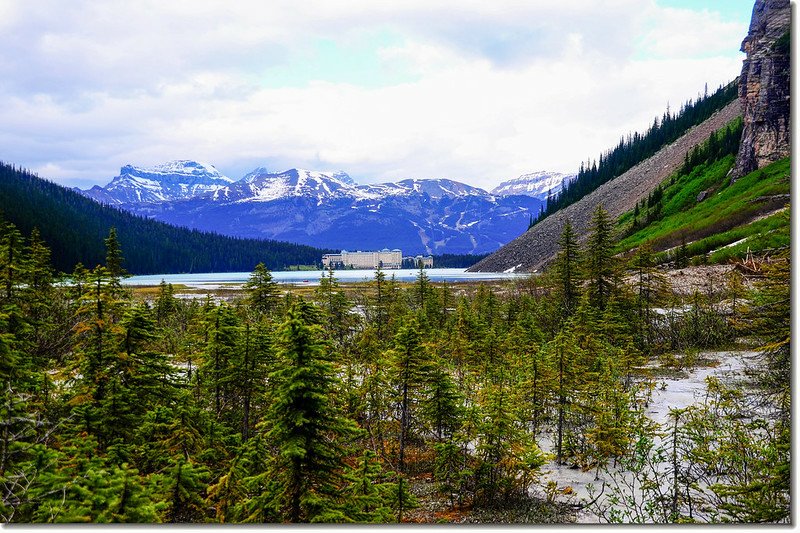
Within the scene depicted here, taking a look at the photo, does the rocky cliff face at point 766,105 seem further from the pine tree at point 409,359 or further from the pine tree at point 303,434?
the pine tree at point 303,434

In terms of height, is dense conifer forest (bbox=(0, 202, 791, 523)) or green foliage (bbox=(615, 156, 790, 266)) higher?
green foliage (bbox=(615, 156, 790, 266))

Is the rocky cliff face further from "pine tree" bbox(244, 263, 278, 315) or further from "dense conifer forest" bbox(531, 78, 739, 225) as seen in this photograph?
"dense conifer forest" bbox(531, 78, 739, 225)

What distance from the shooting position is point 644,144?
15450 cm

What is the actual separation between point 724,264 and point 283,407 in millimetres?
31426

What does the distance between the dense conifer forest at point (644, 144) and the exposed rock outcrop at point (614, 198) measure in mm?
6280

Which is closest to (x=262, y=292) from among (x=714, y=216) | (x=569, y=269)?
(x=569, y=269)

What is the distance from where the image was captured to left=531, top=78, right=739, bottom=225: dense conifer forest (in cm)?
13662

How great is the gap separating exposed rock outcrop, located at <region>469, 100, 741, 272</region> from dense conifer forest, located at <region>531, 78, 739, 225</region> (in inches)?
247

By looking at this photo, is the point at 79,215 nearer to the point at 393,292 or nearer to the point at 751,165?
the point at 393,292

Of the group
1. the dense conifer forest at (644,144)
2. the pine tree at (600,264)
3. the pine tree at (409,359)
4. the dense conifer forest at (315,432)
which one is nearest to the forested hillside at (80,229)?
the dense conifer forest at (315,432)

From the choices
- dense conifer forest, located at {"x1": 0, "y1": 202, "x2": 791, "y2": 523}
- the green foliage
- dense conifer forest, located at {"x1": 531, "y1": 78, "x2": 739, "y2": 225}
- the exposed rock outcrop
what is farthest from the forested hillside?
dense conifer forest, located at {"x1": 531, "y1": 78, "x2": 739, "y2": 225}

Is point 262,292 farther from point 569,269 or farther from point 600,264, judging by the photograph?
point 600,264

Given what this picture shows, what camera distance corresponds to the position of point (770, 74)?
119ft

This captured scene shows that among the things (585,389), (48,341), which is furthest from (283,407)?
(48,341)
